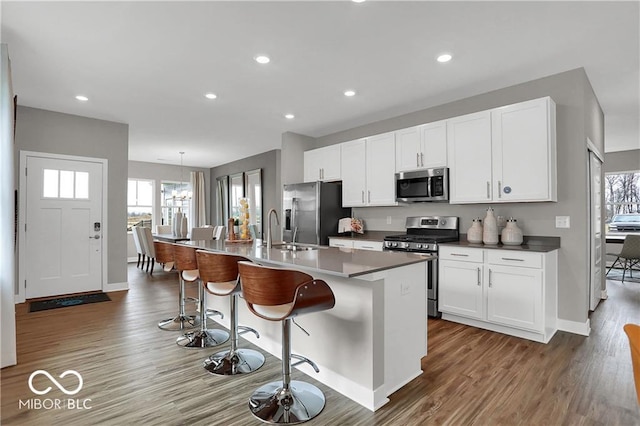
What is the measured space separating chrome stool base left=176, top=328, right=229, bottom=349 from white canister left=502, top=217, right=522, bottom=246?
3.09m

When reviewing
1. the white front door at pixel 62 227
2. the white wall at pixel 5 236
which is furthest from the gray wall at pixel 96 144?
the white wall at pixel 5 236

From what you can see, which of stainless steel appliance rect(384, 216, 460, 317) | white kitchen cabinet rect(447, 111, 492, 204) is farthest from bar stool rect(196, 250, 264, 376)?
white kitchen cabinet rect(447, 111, 492, 204)

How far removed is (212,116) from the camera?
494 centimetres

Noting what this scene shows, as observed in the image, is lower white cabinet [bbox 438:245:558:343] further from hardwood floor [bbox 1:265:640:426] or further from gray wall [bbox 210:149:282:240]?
gray wall [bbox 210:149:282:240]

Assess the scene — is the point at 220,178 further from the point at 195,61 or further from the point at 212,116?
the point at 195,61

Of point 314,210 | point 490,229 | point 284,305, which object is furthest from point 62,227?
point 490,229

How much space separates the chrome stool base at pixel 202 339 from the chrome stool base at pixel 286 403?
37.1 inches

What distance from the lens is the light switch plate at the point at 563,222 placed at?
3.33 metres

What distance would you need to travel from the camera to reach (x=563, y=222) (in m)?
3.36

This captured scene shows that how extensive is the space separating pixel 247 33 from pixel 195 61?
78cm

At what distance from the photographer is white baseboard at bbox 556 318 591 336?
10.6 feet

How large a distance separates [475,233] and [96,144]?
561 centimetres

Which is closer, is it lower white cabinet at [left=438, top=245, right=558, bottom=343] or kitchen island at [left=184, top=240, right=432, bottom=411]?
kitchen island at [left=184, top=240, right=432, bottom=411]

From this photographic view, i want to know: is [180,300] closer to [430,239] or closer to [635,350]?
[430,239]
